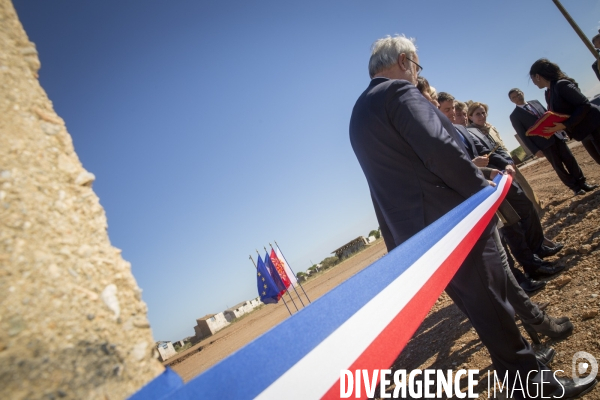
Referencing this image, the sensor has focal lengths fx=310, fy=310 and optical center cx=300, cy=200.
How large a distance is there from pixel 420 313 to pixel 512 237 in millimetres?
3359

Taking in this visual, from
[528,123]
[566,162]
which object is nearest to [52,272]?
[528,123]

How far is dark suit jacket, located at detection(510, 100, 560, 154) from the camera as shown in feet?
16.2

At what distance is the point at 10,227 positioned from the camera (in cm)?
→ 57

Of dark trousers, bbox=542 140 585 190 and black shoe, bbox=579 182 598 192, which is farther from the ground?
dark trousers, bbox=542 140 585 190

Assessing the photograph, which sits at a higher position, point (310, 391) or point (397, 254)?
point (397, 254)

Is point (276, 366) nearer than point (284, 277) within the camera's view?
Yes

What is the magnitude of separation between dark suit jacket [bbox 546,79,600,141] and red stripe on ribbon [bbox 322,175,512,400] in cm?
435

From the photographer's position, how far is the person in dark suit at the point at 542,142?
4973 mm

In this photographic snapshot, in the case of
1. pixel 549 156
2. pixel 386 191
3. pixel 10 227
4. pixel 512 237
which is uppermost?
pixel 10 227

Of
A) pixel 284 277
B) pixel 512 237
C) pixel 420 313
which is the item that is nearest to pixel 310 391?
pixel 420 313

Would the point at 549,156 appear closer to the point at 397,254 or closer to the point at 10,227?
the point at 397,254

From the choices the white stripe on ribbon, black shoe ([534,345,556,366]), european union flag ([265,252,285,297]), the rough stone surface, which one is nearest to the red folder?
black shoe ([534,345,556,366])

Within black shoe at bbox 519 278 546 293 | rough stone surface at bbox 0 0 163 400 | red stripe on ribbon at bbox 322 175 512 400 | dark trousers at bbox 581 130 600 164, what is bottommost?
black shoe at bbox 519 278 546 293

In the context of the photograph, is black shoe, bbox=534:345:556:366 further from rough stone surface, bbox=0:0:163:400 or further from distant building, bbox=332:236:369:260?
distant building, bbox=332:236:369:260
